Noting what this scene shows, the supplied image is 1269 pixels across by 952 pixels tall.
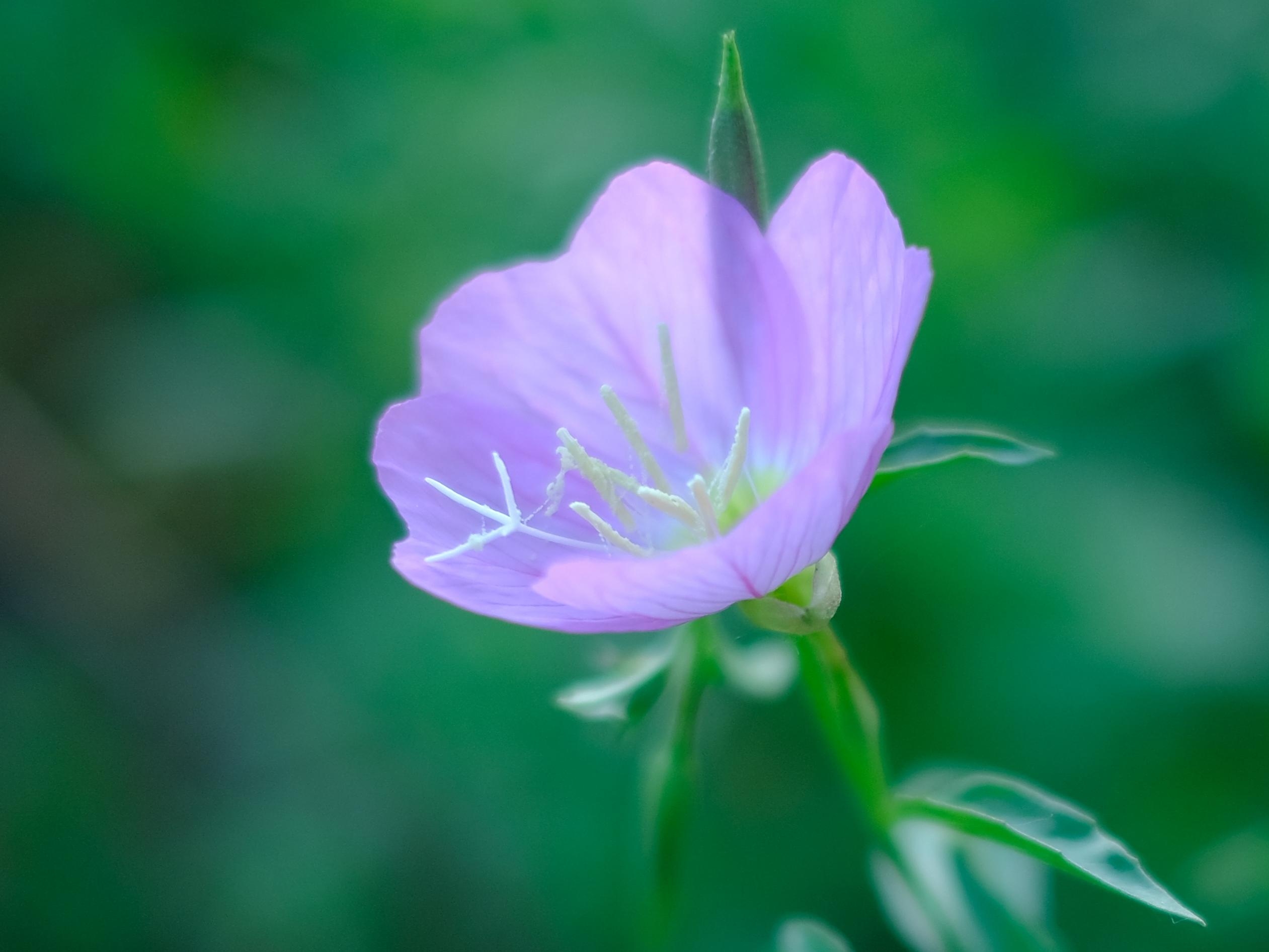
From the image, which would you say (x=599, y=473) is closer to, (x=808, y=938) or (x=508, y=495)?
(x=508, y=495)

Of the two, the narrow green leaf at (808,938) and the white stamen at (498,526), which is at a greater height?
the white stamen at (498,526)

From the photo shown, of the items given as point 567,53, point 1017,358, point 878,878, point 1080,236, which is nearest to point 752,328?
point 878,878

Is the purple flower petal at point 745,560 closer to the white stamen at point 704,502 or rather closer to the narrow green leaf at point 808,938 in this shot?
the white stamen at point 704,502

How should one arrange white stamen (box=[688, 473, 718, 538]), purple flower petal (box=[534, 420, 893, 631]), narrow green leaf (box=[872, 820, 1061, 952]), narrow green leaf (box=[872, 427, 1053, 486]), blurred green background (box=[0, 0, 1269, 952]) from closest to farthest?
purple flower petal (box=[534, 420, 893, 631]) → narrow green leaf (box=[872, 427, 1053, 486]) → white stamen (box=[688, 473, 718, 538]) → narrow green leaf (box=[872, 820, 1061, 952]) → blurred green background (box=[0, 0, 1269, 952])

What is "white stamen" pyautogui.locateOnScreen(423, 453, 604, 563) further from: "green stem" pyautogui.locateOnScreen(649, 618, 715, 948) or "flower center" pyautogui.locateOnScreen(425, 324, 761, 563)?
"green stem" pyautogui.locateOnScreen(649, 618, 715, 948)

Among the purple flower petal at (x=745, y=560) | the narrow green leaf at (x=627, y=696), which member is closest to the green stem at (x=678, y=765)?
the narrow green leaf at (x=627, y=696)

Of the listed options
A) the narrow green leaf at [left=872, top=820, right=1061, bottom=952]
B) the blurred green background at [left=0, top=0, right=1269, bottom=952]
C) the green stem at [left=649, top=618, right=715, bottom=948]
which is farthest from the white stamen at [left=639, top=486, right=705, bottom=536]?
the blurred green background at [left=0, top=0, right=1269, bottom=952]

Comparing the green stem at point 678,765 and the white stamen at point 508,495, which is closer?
the white stamen at point 508,495
